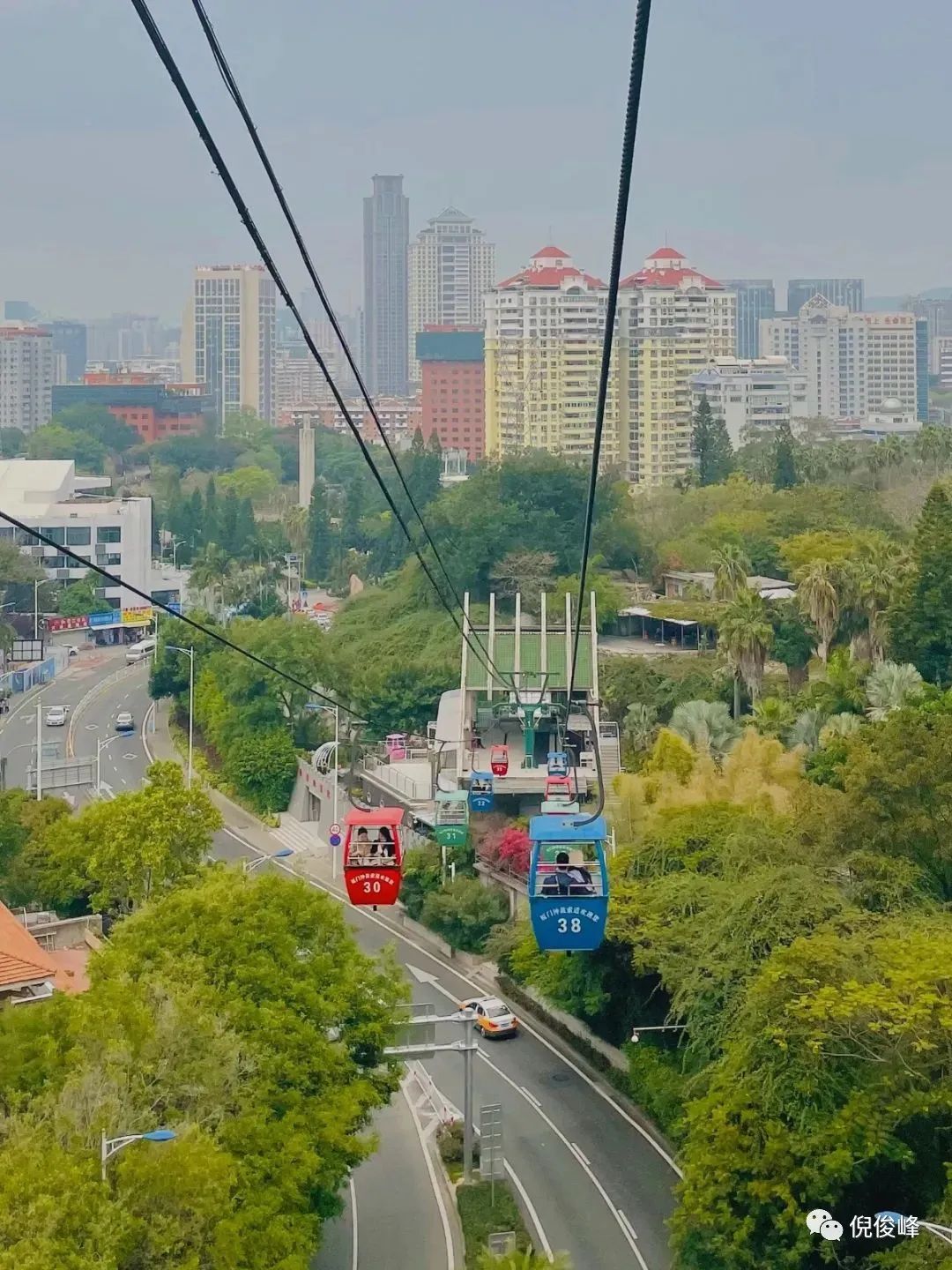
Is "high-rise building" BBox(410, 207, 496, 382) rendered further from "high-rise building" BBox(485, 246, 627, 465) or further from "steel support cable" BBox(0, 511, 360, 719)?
"steel support cable" BBox(0, 511, 360, 719)

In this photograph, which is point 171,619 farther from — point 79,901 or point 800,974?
point 800,974

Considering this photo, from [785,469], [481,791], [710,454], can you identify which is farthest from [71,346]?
[481,791]

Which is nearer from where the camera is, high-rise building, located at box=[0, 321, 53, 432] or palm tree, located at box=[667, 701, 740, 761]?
palm tree, located at box=[667, 701, 740, 761]

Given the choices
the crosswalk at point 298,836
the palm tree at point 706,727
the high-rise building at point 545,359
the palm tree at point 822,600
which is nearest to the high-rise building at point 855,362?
the high-rise building at point 545,359

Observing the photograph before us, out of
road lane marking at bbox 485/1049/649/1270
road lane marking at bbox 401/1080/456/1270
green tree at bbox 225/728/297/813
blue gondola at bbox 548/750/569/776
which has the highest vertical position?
blue gondola at bbox 548/750/569/776

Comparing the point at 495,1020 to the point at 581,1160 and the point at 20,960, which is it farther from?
the point at 20,960

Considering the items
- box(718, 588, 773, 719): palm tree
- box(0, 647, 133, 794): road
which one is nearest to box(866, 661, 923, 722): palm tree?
box(718, 588, 773, 719): palm tree
